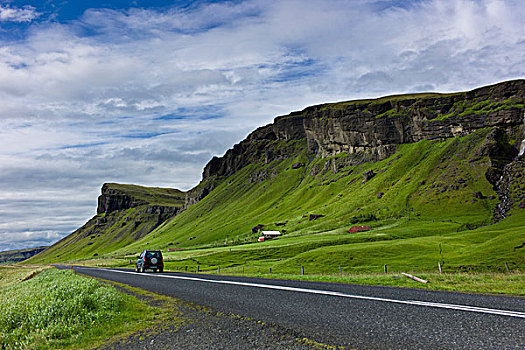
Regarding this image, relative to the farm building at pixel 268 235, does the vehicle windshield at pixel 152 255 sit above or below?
above

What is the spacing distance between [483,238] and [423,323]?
11177 cm

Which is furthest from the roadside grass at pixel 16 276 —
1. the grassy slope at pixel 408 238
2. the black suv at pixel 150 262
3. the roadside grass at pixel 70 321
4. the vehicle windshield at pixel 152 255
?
the roadside grass at pixel 70 321

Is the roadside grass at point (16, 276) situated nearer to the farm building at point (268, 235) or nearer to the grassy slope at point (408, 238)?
the grassy slope at point (408, 238)

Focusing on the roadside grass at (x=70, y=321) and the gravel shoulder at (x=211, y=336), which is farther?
the roadside grass at (x=70, y=321)

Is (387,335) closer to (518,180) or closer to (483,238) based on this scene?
(483,238)

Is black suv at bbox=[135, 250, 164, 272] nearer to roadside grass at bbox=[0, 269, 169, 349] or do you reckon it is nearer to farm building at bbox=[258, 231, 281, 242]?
roadside grass at bbox=[0, 269, 169, 349]

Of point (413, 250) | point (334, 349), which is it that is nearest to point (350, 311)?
point (334, 349)

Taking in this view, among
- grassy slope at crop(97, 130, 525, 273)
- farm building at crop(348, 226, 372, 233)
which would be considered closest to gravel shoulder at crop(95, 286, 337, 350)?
grassy slope at crop(97, 130, 525, 273)

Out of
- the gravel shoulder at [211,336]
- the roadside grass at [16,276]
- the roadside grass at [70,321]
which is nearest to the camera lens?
the gravel shoulder at [211,336]

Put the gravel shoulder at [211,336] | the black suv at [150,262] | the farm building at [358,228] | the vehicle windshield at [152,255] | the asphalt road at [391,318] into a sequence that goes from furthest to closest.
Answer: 1. the farm building at [358,228]
2. the vehicle windshield at [152,255]
3. the black suv at [150,262]
4. the gravel shoulder at [211,336]
5. the asphalt road at [391,318]

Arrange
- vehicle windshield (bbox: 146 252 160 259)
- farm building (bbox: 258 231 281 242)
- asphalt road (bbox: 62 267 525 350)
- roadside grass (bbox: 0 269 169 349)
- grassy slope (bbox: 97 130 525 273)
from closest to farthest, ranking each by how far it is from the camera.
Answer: asphalt road (bbox: 62 267 525 350) < roadside grass (bbox: 0 269 169 349) < vehicle windshield (bbox: 146 252 160 259) < grassy slope (bbox: 97 130 525 273) < farm building (bbox: 258 231 281 242)

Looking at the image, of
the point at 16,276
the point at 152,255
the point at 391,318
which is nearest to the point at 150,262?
the point at 152,255

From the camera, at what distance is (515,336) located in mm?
8383

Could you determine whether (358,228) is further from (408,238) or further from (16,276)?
(16,276)
